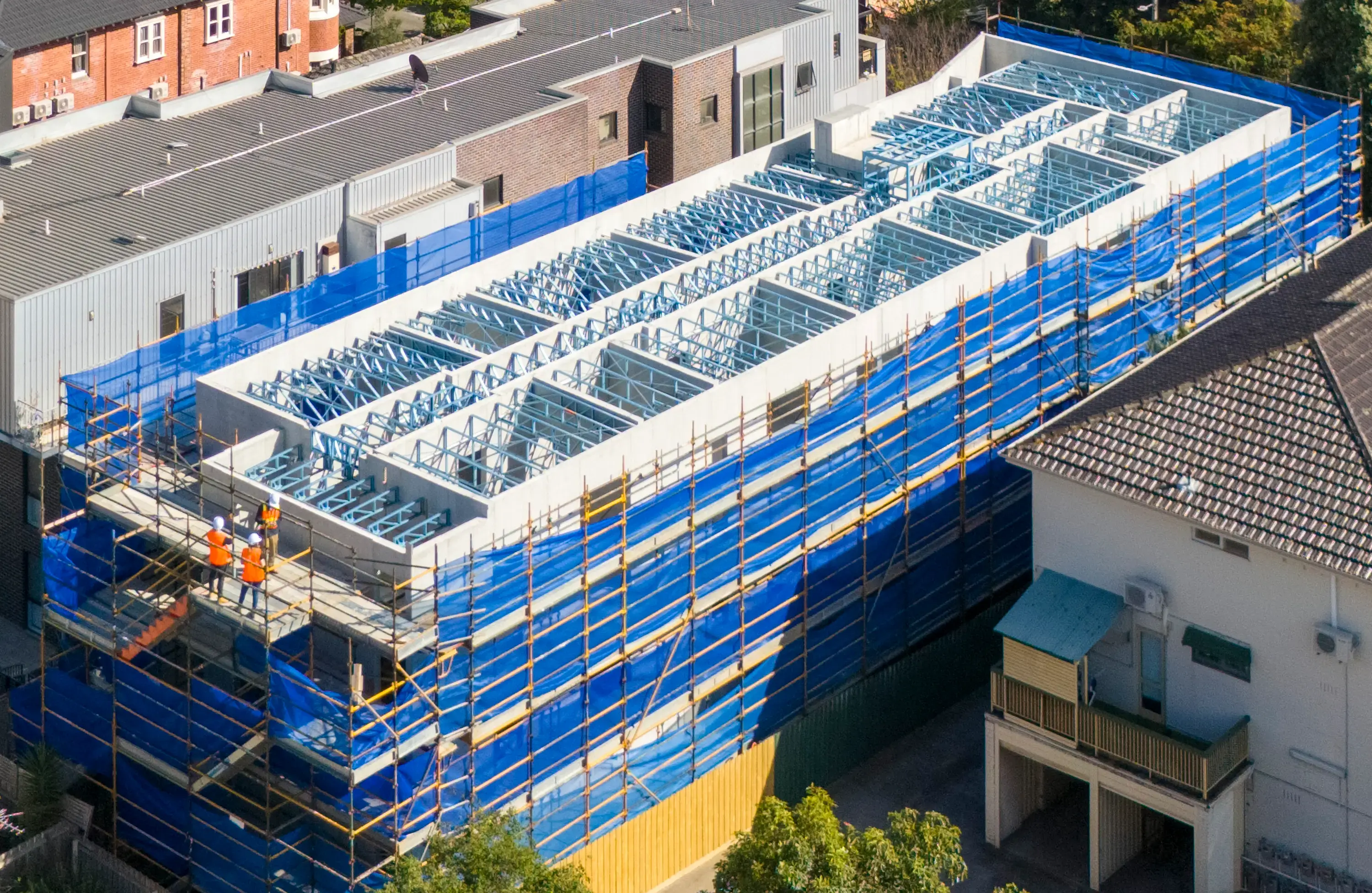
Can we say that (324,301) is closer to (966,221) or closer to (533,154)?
(533,154)

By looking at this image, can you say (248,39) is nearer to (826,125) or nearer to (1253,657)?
(826,125)

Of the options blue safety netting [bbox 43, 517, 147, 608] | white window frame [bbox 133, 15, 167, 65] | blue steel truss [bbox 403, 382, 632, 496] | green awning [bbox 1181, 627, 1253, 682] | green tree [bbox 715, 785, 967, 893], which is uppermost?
white window frame [bbox 133, 15, 167, 65]

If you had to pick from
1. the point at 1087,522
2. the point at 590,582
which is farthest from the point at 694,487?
the point at 1087,522

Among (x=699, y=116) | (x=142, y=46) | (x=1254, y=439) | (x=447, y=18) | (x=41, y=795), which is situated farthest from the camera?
(x=447, y=18)

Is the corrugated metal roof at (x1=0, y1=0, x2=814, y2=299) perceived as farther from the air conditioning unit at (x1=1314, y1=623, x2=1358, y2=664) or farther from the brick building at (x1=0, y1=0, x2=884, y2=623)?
the air conditioning unit at (x1=1314, y1=623, x2=1358, y2=664)

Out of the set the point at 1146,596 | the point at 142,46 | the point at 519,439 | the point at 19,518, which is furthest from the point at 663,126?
the point at 1146,596

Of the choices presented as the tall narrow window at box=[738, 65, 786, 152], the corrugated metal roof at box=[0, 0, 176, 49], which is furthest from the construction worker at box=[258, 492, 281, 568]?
the corrugated metal roof at box=[0, 0, 176, 49]
